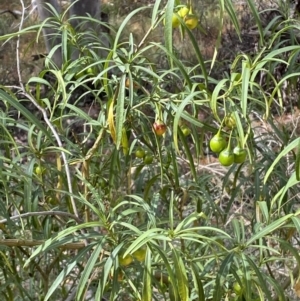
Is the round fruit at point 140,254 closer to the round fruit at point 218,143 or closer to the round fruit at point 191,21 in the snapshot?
the round fruit at point 218,143

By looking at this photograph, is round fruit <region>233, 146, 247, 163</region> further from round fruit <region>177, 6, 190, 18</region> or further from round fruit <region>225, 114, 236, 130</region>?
round fruit <region>177, 6, 190, 18</region>

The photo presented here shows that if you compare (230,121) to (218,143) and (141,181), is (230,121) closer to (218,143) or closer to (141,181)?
(218,143)

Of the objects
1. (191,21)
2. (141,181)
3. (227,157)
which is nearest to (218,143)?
(227,157)

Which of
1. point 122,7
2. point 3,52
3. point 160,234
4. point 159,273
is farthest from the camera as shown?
point 122,7

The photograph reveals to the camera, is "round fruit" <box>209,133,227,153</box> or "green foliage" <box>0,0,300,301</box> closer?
"green foliage" <box>0,0,300,301</box>

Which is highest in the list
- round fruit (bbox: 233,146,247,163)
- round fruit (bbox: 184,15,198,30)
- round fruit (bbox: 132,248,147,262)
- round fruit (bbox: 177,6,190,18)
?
round fruit (bbox: 177,6,190,18)

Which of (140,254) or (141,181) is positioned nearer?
(140,254)

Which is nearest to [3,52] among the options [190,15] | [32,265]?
[32,265]

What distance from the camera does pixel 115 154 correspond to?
135 centimetres

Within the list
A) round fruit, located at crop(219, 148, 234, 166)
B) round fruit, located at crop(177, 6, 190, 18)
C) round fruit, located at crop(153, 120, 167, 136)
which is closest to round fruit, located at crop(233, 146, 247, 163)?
round fruit, located at crop(219, 148, 234, 166)

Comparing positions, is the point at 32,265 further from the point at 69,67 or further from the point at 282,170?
the point at 282,170

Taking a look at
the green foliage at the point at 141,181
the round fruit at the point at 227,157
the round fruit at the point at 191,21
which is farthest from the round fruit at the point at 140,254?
the round fruit at the point at 191,21

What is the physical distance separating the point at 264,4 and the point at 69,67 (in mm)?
4133

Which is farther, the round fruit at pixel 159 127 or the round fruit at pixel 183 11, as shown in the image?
the round fruit at pixel 159 127
